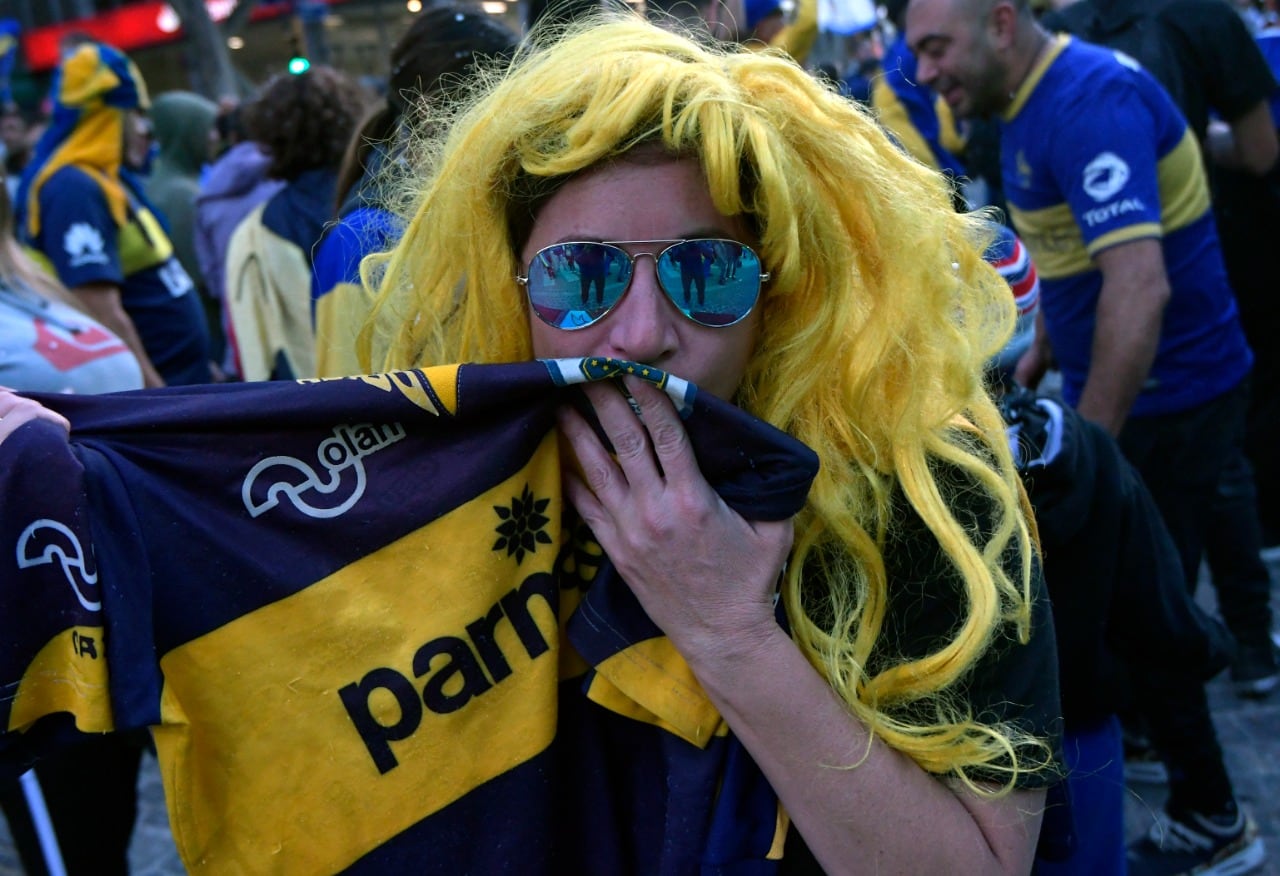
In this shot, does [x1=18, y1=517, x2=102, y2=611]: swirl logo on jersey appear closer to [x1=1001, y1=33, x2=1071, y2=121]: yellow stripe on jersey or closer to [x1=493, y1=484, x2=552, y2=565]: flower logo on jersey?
[x1=493, y1=484, x2=552, y2=565]: flower logo on jersey

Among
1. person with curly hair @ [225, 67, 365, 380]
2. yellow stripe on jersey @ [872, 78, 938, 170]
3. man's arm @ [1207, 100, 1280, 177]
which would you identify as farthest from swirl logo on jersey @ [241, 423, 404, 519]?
man's arm @ [1207, 100, 1280, 177]

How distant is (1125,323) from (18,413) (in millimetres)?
2973

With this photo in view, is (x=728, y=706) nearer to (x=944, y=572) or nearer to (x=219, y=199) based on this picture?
(x=944, y=572)

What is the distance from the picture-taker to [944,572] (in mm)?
1427

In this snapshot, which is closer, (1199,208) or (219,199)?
(1199,208)

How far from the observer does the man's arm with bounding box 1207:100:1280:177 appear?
14.2ft

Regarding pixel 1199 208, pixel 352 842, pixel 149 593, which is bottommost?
pixel 1199 208

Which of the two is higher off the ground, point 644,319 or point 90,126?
point 644,319

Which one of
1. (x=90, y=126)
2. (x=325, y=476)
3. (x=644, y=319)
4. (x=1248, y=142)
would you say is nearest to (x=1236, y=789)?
(x=1248, y=142)

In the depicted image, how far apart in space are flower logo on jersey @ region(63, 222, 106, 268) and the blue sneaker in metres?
4.03

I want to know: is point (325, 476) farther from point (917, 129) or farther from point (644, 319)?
point (917, 129)

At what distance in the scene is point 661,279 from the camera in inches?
56.7

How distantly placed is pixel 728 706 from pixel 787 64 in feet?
2.80

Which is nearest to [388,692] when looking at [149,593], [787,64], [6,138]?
[149,593]
